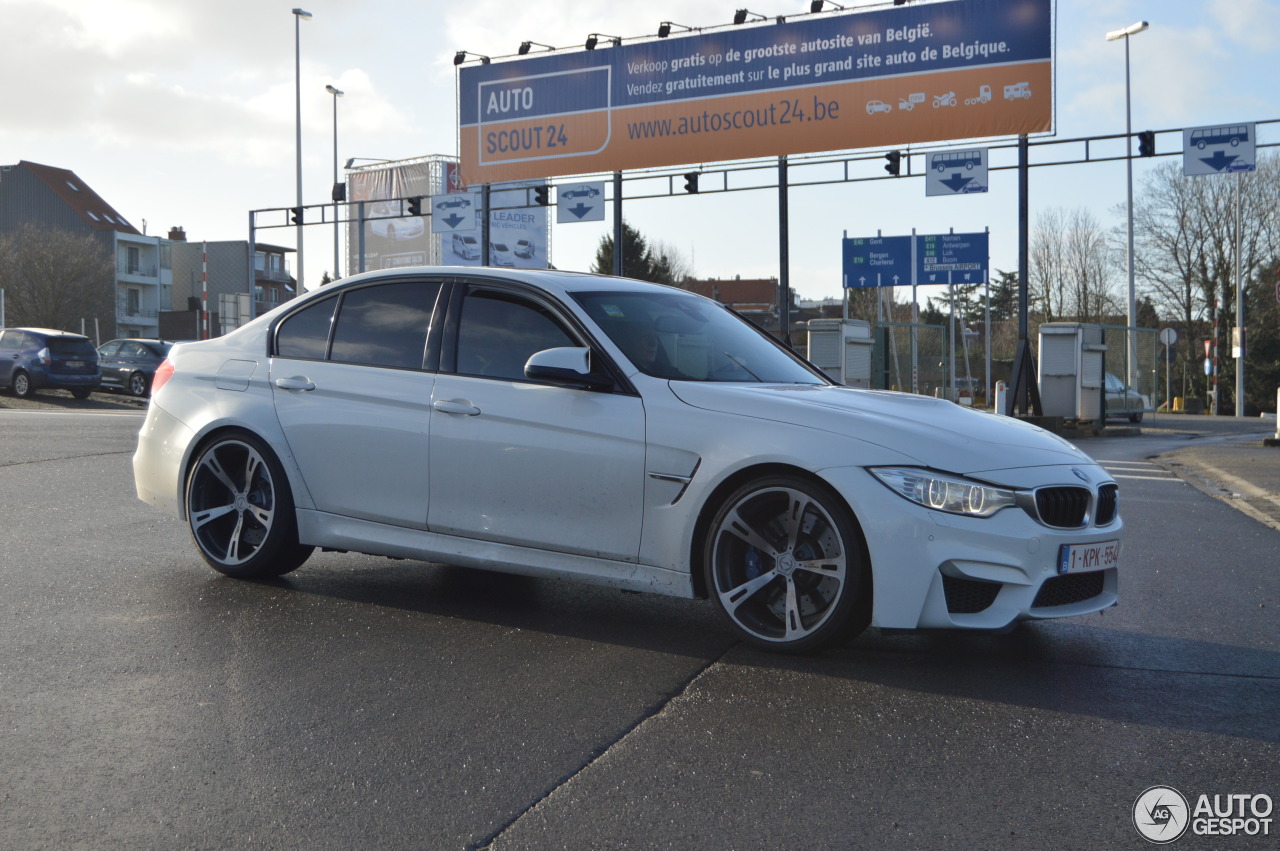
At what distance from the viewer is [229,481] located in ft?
20.4

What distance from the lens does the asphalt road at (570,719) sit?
3127mm

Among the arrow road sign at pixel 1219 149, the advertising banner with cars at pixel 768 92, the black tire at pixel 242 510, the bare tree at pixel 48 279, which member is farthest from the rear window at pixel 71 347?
the bare tree at pixel 48 279

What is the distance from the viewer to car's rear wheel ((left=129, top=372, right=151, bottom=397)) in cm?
3384

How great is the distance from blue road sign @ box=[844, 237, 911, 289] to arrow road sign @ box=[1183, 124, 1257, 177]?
843 inches

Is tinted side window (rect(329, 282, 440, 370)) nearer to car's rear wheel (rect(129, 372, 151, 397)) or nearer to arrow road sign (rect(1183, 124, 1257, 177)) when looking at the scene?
arrow road sign (rect(1183, 124, 1257, 177))

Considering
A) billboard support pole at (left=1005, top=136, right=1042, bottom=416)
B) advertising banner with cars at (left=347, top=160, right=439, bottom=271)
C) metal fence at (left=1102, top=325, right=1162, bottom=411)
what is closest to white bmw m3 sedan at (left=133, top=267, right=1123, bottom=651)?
billboard support pole at (left=1005, top=136, right=1042, bottom=416)

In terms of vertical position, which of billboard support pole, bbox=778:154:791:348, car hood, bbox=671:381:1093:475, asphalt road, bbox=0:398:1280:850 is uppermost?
billboard support pole, bbox=778:154:791:348

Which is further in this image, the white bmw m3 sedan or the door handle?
the door handle

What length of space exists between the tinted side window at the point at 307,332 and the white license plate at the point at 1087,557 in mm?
3561

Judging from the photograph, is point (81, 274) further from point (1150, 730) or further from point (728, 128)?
point (1150, 730)

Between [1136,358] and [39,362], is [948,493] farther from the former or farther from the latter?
[1136,358]

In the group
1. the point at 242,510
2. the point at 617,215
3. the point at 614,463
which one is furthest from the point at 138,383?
the point at 614,463

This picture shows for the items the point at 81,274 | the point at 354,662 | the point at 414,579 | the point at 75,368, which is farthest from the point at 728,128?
the point at 81,274

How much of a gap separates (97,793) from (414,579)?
126 inches
